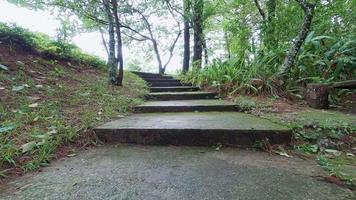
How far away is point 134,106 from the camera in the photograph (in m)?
2.75

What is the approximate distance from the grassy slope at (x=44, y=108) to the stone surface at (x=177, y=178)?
7.7 inches

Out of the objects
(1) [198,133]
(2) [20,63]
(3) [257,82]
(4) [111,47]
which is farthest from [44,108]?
(3) [257,82]

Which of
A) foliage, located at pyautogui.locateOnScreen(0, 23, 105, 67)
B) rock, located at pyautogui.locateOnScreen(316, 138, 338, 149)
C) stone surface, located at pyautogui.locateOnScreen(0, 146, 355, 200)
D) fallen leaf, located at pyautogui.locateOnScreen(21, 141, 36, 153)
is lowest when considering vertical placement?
stone surface, located at pyautogui.locateOnScreen(0, 146, 355, 200)

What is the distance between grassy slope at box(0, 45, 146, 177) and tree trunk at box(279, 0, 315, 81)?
2.01 meters

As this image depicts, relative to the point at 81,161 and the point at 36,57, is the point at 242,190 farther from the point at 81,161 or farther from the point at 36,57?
the point at 36,57

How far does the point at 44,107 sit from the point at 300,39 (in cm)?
304

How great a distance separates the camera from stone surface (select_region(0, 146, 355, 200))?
3.21 ft

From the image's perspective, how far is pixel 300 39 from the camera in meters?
2.82

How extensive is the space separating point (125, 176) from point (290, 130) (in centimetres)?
120

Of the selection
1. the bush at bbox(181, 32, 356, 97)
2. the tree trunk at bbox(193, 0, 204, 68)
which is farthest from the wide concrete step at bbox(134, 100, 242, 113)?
Result: the tree trunk at bbox(193, 0, 204, 68)

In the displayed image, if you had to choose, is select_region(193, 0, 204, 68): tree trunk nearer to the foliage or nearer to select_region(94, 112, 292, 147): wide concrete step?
the foliage

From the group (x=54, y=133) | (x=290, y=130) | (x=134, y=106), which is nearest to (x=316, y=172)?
(x=290, y=130)

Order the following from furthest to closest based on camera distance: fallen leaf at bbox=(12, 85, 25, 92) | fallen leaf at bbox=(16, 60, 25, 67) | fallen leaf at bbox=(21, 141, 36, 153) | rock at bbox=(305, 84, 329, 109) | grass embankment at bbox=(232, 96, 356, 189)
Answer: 1. fallen leaf at bbox=(16, 60, 25, 67)
2. rock at bbox=(305, 84, 329, 109)
3. fallen leaf at bbox=(12, 85, 25, 92)
4. fallen leaf at bbox=(21, 141, 36, 153)
5. grass embankment at bbox=(232, 96, 356, 189)

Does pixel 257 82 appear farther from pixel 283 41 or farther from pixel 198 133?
pixel 198 133
